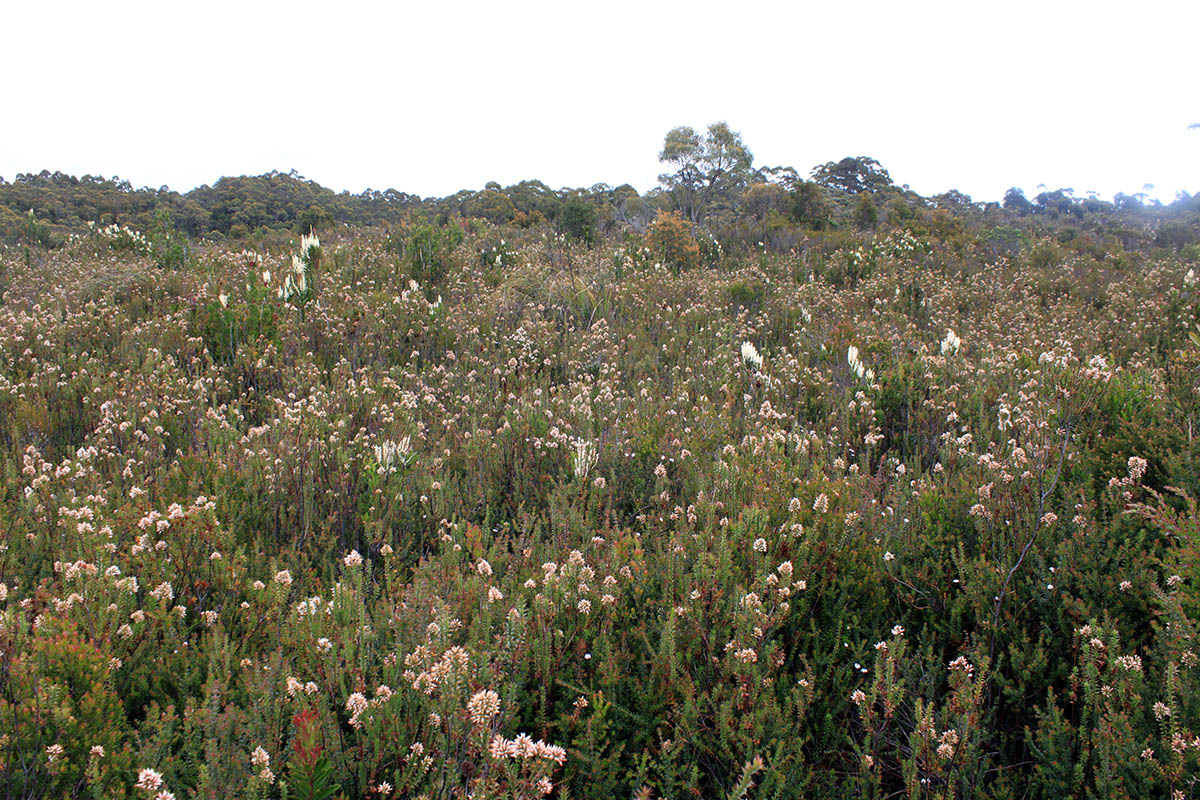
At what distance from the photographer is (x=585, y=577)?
2.38 m

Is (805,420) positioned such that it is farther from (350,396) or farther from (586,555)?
(350,396)

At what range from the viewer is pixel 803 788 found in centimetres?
190

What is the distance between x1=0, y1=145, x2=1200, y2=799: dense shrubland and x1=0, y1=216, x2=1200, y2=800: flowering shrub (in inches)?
0.7

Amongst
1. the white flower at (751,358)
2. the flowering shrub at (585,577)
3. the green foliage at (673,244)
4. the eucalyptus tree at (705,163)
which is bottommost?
the flowering shrub at (585,577)

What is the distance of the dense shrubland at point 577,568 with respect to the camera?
5.61ft

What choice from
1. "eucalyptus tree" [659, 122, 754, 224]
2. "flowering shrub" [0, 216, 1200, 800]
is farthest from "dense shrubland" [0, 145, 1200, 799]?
"eucalyptus tree" [659, 122, 754, 224]

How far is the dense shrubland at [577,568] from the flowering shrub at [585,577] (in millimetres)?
18

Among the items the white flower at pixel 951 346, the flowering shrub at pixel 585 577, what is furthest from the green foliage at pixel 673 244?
the flowering shrub at pixel 585 577

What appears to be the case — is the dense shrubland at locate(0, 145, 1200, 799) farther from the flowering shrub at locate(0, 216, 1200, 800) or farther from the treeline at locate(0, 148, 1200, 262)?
the treeline at locate(0, 148, 1200, 262)

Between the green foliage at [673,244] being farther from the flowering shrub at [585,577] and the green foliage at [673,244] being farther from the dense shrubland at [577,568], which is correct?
the flowering shrub at [585,577]

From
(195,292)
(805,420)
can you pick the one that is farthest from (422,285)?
(805,420)

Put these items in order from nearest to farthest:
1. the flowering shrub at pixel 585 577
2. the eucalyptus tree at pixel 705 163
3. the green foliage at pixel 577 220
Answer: the flowering shrub at pixel 585 577
the green foliage at pixel 577 220
the eucalyptus tree at pixel 705 163

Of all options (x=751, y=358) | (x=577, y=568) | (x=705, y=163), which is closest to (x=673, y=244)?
(x=751, y=358)

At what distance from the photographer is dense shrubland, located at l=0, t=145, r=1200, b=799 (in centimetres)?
171
